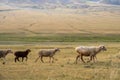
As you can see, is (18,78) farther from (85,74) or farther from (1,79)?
(85,74)

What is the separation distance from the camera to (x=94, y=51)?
28.5 m

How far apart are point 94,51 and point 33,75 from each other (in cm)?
949

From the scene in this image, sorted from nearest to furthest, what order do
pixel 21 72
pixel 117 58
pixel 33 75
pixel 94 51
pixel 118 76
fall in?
pixel 118 76 < pixel 33 75 < pixel 21 72 < pixel 94 51 < pixel 117 58

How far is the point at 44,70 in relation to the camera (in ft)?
74.2

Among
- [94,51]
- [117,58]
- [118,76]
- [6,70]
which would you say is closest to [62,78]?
[118,76]

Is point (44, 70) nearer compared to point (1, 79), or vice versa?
point (1, 79)

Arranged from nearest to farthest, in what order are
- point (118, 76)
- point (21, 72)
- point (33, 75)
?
point (118, 76)
point (33, 75)
point (21, 72)

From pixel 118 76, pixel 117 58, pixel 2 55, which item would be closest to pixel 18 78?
pixel 118 76

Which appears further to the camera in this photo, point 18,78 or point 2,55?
point 2,55

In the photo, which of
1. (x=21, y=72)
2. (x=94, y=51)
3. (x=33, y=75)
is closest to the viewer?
(x=33, y=75)

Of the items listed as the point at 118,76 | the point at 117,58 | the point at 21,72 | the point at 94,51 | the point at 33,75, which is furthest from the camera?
the point at 117,58

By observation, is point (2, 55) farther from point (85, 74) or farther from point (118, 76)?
point (118, 76)

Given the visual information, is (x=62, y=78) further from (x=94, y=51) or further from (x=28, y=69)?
(x=94, y=51)

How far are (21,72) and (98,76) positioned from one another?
213 inches
